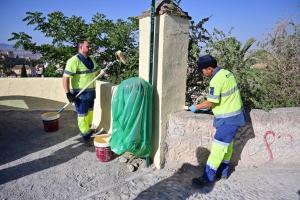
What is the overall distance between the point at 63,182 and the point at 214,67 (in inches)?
104

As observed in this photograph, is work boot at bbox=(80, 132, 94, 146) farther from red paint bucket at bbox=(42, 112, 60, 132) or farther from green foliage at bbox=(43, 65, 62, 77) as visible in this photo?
green foliage at bbox=(43, 65, 62, 77)

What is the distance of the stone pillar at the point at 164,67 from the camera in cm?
391

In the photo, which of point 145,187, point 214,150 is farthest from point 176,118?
point 145,187

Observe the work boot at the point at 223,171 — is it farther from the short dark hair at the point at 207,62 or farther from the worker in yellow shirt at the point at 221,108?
the short dark hair at the point at 207,62

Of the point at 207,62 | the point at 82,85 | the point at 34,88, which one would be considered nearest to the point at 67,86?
the point at 82,85

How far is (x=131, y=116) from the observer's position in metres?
3.90

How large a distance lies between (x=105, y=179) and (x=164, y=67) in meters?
→ 1.83

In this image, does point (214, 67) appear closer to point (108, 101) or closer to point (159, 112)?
point (159, 112)

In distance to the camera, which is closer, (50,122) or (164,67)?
(164,67)

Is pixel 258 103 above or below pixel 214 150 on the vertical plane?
above

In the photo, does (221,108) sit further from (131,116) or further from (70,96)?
(70,96)

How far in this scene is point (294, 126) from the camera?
14.4 feet

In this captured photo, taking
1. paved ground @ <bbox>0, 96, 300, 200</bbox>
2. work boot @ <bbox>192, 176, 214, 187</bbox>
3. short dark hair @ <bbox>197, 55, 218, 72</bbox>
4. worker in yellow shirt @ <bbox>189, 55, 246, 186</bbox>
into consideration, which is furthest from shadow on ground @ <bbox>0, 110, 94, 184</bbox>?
short dark hair @ <bbox>197, 55, 218, 72</bbox>

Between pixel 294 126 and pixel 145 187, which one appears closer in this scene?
pixel 145 187
